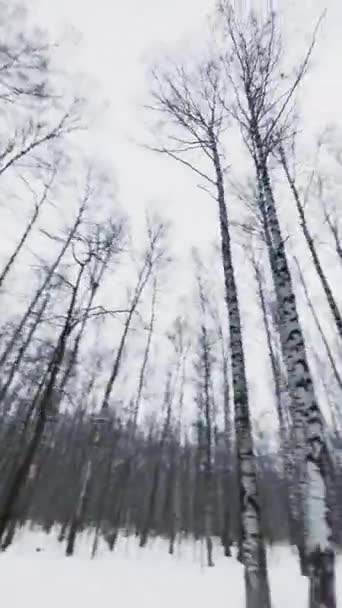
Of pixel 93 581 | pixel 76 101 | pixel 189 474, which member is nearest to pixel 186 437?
pixel 189 474

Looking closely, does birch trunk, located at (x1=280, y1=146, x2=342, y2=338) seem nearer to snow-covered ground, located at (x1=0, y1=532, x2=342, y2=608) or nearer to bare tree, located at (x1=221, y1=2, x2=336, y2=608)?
bare tree, located at (x1=221, y1=2, x2=336, y2=608)

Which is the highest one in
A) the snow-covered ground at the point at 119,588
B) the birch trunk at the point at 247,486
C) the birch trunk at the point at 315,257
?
the birch trunk at the point at 315,257

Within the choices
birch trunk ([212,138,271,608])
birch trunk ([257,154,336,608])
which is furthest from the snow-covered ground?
birch trunk ([257,154,336,608])

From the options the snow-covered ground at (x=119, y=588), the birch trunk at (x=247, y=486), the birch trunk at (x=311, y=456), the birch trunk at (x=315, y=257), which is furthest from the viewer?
the birch trunk at (x=315, y=257)

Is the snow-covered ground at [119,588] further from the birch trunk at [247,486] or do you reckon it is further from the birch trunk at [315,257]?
the birch trunk at [315,257]

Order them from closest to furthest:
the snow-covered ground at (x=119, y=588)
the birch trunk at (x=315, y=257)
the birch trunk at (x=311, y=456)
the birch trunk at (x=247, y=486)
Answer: the birch trunk at (x=311, y=456) < the birch trunk at (x=247, y=486) < the snow-covered ground at (x=119, y=588) < the birch trunk at (x=315, y=257)

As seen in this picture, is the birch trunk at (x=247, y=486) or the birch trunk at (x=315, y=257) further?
the birch trunk at (x=315, y=257)

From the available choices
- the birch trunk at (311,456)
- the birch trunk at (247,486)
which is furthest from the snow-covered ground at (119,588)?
the birch trunk at (311,456)

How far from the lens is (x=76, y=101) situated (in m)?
13.2

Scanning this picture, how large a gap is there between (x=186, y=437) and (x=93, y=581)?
24.3 metres

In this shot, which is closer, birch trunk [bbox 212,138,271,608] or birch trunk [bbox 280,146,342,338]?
birch trunk [bbox 212,138,271,608]

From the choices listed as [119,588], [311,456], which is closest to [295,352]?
[311,456]

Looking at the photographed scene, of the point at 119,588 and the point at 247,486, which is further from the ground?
the point at 247,486

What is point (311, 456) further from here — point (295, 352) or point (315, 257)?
point (315, 257)
